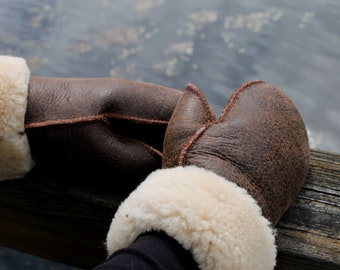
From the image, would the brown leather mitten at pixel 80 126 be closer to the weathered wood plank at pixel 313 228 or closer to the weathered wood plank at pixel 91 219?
the weathered wood plank at pixel 91 219

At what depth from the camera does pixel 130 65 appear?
3.65m

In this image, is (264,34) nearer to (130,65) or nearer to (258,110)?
(130,65)

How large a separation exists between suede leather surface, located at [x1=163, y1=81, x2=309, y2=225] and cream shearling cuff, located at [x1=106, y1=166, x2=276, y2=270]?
7 centimetres

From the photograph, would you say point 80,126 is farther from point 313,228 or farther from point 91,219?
point 313,228

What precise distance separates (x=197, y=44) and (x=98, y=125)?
9.52 feet

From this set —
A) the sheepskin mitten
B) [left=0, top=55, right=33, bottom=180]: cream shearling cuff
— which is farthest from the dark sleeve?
[left=0, top=55, right=33, bottom=180]: cream shearling cuff

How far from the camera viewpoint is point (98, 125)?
3.37 feet

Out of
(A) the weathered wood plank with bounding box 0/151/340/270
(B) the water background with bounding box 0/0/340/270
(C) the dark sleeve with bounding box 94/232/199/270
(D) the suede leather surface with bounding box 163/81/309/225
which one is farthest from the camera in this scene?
(B) the water background with bounding box 0/0/340/270

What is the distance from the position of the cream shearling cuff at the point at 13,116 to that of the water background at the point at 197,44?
2318mm

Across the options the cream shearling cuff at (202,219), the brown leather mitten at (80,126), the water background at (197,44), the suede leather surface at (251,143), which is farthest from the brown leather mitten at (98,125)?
the water background at (197,44)

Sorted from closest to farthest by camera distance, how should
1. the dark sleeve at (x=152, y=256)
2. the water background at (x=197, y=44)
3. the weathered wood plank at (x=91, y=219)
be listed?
1. the dark sleeve at (x=152, y=256)
2. the weathered wood plank at (x=91, y=219)
3. the water background at (x=197, y=44)

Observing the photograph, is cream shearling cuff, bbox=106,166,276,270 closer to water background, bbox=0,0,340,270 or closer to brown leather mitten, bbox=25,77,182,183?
brown leather mitten, bbox=25,77,182,183

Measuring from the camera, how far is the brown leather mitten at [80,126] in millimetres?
1023

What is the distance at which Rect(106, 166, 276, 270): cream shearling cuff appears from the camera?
0.70m
